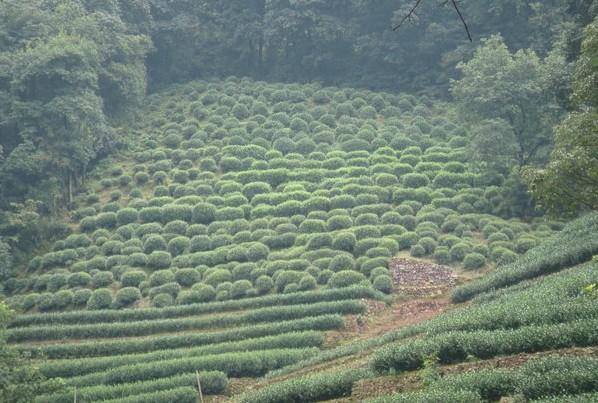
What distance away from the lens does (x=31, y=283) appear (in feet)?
107

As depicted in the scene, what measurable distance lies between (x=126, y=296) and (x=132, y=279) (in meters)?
1.48

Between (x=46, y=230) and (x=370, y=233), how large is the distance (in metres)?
16.8

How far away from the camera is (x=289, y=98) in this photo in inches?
1884

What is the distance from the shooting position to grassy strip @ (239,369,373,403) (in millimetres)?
17172

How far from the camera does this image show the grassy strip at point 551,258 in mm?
22766

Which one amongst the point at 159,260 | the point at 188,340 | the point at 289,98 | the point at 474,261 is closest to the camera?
the point at 188,340

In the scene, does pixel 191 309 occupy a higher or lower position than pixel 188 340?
higher

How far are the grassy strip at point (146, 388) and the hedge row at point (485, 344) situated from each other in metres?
7.40

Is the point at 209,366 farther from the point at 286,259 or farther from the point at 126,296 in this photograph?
the point at 286,259

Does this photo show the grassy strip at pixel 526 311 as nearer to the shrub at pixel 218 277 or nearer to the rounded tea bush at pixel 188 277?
the shrub at pixel 218 277

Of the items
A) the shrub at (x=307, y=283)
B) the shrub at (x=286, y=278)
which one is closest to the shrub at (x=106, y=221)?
the shrub at (x=286, y=278)

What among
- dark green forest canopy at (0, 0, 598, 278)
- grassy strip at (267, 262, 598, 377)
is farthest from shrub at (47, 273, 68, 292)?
grassy strip at (267, 262, 598, 377)

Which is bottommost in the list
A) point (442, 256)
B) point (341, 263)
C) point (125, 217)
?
point (125, 217)

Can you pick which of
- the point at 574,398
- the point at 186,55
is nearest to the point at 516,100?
the point at 574,398
